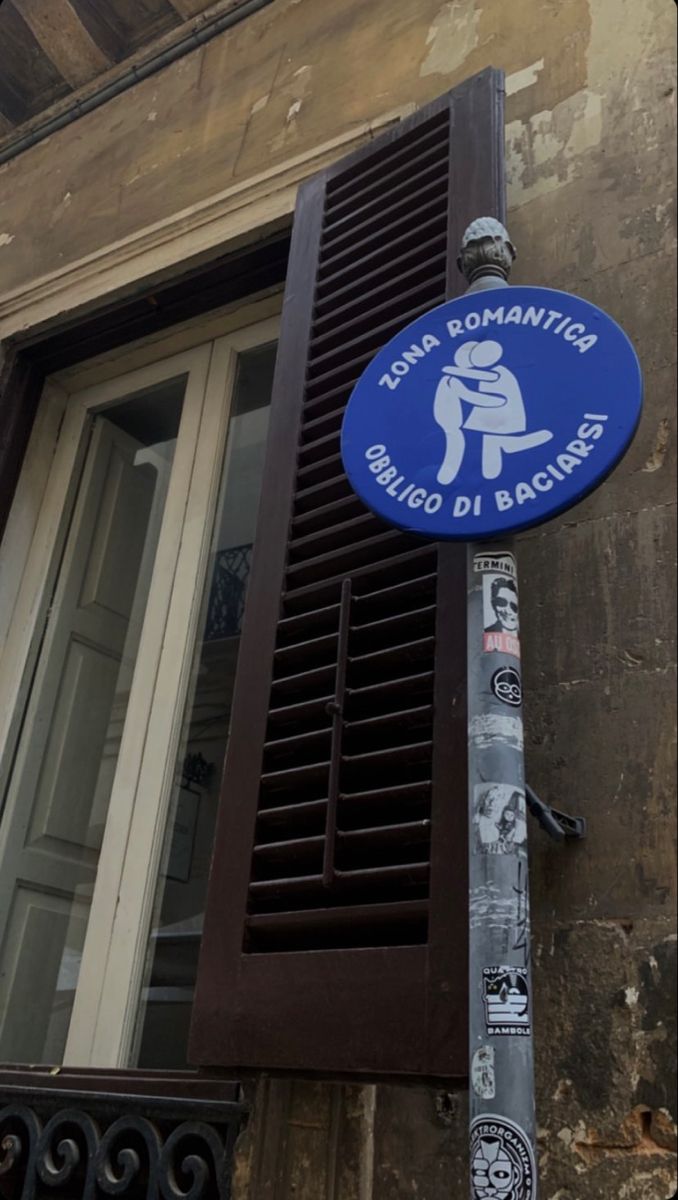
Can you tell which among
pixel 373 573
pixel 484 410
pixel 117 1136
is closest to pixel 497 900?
pixel 484 410

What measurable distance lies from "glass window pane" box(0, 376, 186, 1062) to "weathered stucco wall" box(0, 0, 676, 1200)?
1.13 m

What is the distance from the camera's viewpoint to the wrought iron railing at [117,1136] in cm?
198

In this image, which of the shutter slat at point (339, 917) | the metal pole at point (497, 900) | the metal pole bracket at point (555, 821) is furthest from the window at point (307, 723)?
the metal pole at point (497, 900)

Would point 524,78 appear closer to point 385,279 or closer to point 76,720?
point 385,279

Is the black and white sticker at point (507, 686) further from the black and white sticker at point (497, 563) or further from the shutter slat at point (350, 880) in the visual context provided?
the shutter slat at point (350, 880)

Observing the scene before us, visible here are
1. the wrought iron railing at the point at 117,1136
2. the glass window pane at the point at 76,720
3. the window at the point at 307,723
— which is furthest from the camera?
the glass window pane at the point at 76,720

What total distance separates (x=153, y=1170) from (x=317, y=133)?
9.48 ft

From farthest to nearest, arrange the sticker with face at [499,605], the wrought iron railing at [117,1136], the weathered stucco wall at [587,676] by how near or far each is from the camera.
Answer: the wrought iron railing at [117,1136] < the weathered stucco wall at [587,676] < the sticker with face at [499,605]

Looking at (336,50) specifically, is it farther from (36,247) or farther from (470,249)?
(470,249)

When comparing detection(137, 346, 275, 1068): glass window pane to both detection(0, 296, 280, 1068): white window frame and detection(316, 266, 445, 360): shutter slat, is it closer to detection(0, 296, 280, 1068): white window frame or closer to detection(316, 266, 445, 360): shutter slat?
detection(0, 296, 280, 1068): white window frame

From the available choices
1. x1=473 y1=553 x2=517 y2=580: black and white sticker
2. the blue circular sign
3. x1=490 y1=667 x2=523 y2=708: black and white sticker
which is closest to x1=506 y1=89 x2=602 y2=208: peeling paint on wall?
the blue circular sign

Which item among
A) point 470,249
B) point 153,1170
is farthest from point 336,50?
point 153,1170

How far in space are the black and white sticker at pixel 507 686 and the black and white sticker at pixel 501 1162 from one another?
554 mm

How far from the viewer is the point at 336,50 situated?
3.40 meters
